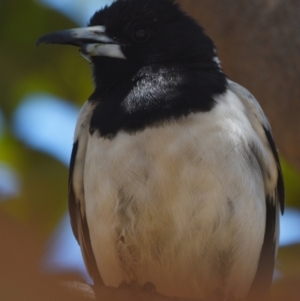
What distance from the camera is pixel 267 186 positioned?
3.44 m

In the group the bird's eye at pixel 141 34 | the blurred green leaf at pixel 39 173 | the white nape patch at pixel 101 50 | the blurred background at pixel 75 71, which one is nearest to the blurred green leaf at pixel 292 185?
the blurred background at pixel 75 71

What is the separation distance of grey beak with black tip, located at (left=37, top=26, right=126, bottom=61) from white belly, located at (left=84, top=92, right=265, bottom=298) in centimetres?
61

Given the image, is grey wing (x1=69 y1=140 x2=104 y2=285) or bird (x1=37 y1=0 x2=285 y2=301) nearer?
bird (x1=37 y1=0 x2=285 y2=301)

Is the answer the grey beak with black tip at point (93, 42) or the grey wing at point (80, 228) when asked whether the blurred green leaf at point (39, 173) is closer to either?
the grey wing at point (80, 228)

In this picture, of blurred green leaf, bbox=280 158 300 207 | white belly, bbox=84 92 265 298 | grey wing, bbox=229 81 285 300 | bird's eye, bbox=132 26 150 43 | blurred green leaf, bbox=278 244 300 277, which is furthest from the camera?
blurred green leaf, bbox=280 158 300 207

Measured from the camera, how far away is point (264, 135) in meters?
3.42

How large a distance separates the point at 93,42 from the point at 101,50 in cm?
7

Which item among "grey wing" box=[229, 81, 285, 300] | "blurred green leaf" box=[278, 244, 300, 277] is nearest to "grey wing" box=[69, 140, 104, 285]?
"grey wing" box=[229, 81, 285, 300]

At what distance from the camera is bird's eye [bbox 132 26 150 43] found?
362 cm

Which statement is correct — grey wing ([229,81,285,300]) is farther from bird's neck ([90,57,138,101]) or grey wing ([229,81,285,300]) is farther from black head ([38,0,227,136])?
bird's neck ([90,57,138,101])

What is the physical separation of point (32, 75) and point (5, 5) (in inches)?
18.3

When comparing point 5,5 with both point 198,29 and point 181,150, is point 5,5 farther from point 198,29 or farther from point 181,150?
point 181,150

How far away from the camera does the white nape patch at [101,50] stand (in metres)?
3.52

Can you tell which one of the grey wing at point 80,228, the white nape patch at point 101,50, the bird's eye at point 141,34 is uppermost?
the bird's eye at point 141,34
